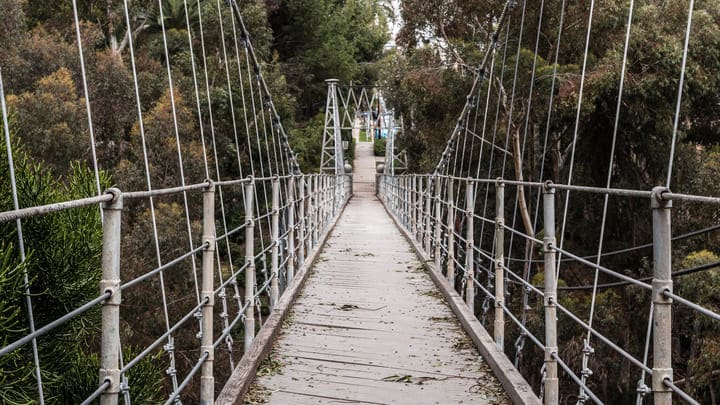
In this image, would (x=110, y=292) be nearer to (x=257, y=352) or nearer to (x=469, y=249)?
(x=257, y=352)

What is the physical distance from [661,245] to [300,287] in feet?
12.7

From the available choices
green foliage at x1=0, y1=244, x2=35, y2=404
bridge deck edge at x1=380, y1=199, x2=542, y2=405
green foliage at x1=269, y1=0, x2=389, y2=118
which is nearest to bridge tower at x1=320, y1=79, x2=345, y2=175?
green foliage at x1=269, y1=0, x2=389, y2=118

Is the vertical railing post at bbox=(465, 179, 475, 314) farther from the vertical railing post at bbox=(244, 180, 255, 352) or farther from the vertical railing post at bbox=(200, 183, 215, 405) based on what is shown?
the vertical railing post at bbox=(200, 183, 215, 405)

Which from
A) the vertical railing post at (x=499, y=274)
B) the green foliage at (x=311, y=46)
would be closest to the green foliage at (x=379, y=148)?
the green foliage at (x=311, y=46)

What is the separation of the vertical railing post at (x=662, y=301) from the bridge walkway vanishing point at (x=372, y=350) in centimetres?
114

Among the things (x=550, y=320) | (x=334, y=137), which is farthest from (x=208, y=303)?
(x=334, y=137)

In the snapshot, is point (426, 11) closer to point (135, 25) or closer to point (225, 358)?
point (225, 358)

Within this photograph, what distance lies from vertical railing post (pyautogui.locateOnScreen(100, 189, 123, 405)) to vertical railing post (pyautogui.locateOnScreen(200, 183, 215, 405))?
3.06 feet

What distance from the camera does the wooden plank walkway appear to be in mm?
3156

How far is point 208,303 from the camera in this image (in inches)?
107

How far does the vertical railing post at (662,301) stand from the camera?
5.83 feet

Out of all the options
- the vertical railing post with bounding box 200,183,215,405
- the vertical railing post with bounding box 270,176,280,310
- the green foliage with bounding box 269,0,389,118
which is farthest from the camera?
the green foliage with bounding box 269,0,389,118

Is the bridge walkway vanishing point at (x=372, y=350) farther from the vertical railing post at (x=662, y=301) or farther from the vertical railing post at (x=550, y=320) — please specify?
the vertical railing post at (x=662, y=301)

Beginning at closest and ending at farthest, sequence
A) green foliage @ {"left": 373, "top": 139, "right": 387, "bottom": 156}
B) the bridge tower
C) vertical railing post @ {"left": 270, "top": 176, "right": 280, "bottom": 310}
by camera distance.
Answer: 1. vertical railing post @ {"left": 270, "top": 176, "right": 280, "bottom": 310}
2. the bridge tower
3. green foliage @ {"left": 373, "top": 139, "right": 387, "bottom": 156}
